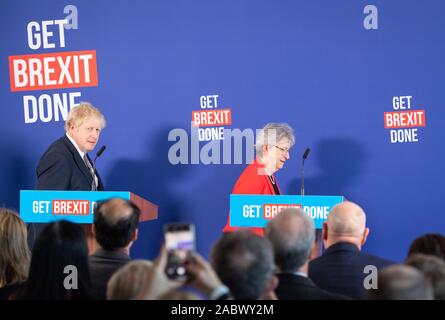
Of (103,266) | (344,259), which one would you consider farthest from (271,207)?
(103,266)

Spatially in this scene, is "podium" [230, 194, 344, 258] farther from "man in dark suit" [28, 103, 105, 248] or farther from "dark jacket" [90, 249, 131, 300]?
"dark jacket" [90, 249, 131, 300]

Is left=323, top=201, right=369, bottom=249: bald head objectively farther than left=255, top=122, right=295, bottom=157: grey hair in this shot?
No

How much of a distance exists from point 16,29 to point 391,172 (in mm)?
3235

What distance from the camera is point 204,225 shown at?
220 inches

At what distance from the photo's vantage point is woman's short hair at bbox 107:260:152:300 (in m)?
1.97

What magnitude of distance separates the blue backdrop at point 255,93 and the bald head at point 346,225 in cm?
234

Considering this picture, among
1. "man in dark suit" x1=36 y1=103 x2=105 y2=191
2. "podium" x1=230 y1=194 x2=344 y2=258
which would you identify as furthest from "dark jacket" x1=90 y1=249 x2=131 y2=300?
"man in dark suit" x1=36 y1=103 x2=105 y2=191

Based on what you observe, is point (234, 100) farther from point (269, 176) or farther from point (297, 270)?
point (297, 270)

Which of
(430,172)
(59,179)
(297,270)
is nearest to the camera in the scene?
(297,270)

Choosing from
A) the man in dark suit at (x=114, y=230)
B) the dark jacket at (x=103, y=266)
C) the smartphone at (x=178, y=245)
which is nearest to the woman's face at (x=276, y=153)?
the man in dark suit at (x=114, y=230)

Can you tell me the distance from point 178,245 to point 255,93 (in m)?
3.93

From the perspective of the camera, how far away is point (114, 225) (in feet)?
9.43

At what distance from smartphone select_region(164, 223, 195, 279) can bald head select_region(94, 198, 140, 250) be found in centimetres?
125
